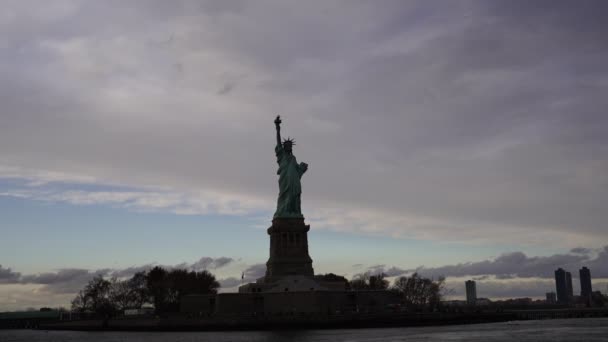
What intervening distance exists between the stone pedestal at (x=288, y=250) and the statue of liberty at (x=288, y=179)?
1538 millimetres

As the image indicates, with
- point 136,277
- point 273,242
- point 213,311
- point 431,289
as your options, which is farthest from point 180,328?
point 431,289

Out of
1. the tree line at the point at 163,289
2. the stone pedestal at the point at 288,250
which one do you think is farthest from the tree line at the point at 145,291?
the stone pedestal at the point at 288,250

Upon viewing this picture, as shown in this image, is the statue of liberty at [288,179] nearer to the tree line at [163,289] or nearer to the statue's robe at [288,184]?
the statue's robe at [288,184]

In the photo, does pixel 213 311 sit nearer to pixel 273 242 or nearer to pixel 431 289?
pixel 273 242

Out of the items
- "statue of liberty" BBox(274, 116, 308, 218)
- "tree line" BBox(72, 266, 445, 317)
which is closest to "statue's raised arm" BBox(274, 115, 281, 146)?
"statue of liberty" BBox(274, 116, 308, 218)

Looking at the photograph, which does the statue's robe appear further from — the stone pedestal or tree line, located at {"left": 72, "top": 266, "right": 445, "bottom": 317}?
tree line, located at {"left": 72, "top": 266, "right": 445, "bottom": 317}

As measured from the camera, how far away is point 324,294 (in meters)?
80.6

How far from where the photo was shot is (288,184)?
303 ft

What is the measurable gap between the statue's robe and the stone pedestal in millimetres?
1620

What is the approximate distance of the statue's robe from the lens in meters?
91.6

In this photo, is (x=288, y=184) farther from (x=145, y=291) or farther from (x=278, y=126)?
(x=145, y=291)

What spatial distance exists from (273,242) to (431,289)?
155 ft

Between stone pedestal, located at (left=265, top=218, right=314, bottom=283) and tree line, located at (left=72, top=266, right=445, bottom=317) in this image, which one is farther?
tree line, located at (left=72, top=266, right=445, bottom=317)

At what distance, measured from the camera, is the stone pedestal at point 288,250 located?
8681cm
